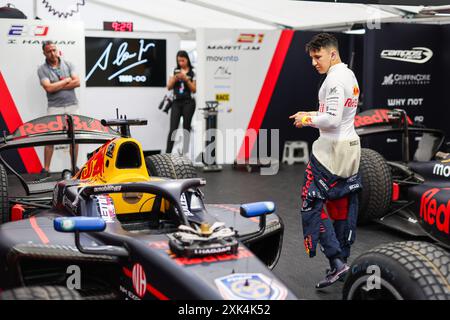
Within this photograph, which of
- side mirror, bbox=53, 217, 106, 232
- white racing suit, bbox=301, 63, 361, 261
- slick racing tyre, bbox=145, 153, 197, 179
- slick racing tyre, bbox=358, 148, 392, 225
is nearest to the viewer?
side mirror, bbox=53, 217, 106, 232

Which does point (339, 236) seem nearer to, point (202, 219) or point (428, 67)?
point (202, 219)

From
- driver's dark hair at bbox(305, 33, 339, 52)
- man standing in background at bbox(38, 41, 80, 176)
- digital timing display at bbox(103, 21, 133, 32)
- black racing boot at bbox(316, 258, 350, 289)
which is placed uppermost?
digital timing display at bbox(103, 21, 133, 32)

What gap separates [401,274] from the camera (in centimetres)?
254

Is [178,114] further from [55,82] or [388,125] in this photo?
[388,125]

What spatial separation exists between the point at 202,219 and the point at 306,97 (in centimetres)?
700

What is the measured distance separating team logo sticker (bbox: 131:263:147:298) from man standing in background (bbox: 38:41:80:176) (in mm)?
5722

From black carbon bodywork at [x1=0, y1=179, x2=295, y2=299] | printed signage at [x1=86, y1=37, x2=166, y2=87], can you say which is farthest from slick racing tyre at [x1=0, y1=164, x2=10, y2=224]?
printed signage at [x1=86, y1=37, x2=166, y2=87]

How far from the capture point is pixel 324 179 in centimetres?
400

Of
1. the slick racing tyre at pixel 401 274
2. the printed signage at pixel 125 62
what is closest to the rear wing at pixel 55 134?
the slick racing tyre at pixel 401 274

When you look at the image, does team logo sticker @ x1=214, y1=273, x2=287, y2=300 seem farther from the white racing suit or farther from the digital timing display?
the digital timing display

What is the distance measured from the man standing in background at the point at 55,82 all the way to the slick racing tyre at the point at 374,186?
175 inches

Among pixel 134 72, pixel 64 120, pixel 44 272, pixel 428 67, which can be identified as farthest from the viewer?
pixel 134 72

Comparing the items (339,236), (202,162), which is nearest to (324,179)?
(339,236)

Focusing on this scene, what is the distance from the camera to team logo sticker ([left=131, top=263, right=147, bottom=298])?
292 cm
